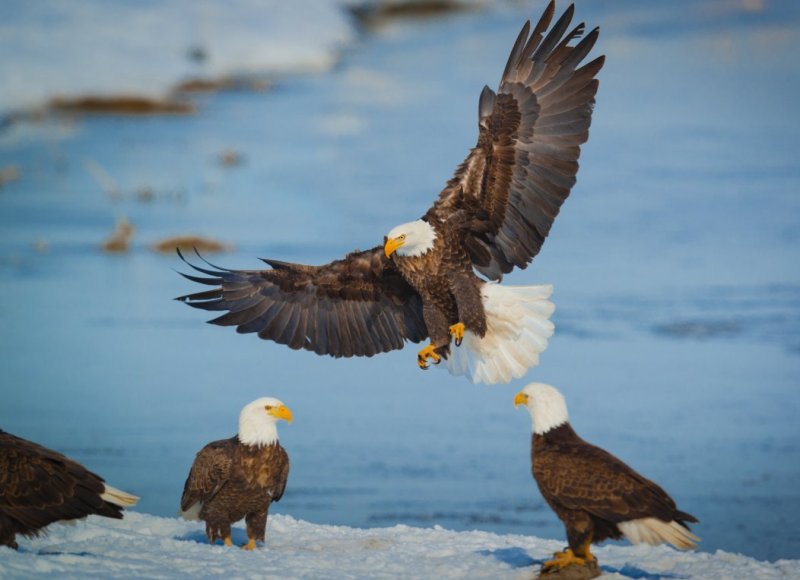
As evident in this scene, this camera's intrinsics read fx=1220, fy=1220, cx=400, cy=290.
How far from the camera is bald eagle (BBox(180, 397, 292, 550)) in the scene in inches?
178

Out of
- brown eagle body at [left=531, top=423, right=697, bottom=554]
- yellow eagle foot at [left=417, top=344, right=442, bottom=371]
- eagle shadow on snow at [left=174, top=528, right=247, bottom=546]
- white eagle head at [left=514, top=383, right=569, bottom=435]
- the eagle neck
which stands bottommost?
eagle shadow on snow at [left=174, top=528, right=247, bottom=546]

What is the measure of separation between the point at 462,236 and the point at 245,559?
169 centimetres

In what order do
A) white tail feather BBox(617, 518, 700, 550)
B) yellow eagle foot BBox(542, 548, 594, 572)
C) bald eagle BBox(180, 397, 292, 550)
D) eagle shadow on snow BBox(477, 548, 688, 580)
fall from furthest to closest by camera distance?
bald eagle BBox(180, 397, 292, 550) → eagle shadow on snow BBox(477, 548, 688, 580) → yellow eagle foot BBox(542, 548, 594, 572) → white tail feather BBox(617, 518, 700, 550)

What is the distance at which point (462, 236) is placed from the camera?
5.18 metres

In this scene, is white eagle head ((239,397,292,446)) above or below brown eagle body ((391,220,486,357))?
below

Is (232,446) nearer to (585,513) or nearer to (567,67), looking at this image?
(585,513)

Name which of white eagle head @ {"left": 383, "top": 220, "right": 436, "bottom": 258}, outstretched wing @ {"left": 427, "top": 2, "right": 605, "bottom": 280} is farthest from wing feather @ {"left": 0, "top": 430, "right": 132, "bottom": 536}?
outstretched wing @ {"left": 427, "top": 2, "right": 605, "bottom": 280}

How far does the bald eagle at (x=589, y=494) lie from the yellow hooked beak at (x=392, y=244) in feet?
3.47

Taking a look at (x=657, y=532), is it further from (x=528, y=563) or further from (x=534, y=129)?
(x=534, y=129)

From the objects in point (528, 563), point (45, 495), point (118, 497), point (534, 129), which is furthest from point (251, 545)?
point (534, 129)

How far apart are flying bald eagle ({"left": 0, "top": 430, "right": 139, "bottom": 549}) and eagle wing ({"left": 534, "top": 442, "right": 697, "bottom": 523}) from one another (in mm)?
1378

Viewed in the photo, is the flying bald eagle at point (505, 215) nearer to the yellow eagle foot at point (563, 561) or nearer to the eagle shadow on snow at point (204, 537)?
the eagle shadow on snow at point (204, 537)

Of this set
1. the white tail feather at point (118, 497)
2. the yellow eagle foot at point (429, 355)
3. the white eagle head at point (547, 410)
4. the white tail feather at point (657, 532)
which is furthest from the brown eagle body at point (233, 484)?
the white tail feather at point (657, 532)

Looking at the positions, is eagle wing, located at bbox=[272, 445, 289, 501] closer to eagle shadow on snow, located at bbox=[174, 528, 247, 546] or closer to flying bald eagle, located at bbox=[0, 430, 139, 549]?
eagle shadow on snow, located at bbox=[174, 528, 247, 546]
